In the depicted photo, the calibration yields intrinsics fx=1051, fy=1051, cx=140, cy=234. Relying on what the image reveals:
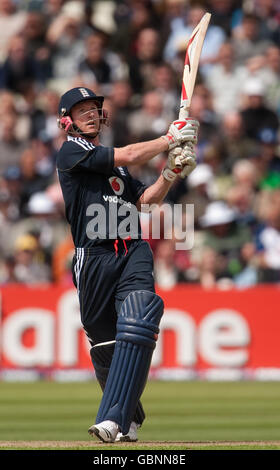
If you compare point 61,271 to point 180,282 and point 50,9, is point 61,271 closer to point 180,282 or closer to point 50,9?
point 180,282

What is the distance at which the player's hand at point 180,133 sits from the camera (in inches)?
262

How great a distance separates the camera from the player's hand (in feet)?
21.8

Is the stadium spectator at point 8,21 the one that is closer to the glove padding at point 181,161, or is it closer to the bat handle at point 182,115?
the bat handle at point 182,115

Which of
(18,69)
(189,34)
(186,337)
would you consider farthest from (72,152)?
(18,69)

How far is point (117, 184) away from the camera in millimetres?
6797

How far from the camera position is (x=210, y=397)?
11188mm

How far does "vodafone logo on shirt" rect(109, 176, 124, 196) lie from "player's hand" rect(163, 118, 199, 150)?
422mm

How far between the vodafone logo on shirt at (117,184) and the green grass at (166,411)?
1.63 m

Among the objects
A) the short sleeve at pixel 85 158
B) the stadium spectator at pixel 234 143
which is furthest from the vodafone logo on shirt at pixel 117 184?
the stadium spectator at pixel 234 143

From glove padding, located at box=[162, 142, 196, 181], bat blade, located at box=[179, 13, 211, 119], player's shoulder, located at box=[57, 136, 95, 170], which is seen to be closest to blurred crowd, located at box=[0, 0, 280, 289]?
bat blade, located at box=[179, 13, 211, 119]

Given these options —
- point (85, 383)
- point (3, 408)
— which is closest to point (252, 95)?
point (85, 383)

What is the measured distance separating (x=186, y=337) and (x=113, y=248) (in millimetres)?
6415

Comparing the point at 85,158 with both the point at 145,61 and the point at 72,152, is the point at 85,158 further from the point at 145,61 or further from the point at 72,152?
the point at 145,61

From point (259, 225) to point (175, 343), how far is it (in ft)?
6.07
